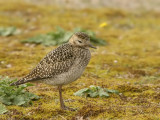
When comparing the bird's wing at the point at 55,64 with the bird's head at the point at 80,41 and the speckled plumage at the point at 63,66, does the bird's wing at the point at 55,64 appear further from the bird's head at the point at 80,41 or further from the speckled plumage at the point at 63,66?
the bird's head at the point at 80,41

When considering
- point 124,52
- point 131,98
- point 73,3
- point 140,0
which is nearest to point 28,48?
point 124,52

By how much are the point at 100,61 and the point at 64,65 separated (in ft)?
17.1

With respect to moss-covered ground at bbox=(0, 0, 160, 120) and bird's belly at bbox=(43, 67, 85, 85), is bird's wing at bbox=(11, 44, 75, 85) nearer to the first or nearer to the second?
bird's belly at bbox=(43, 67, 85, 85)

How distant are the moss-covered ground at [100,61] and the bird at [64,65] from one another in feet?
2.07

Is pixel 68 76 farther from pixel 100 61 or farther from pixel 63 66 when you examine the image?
pixel 100 61

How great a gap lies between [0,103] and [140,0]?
993 inches

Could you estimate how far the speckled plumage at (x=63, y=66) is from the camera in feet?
24.6

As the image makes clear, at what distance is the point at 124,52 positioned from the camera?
14.4 meters

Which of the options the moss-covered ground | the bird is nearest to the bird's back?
the bird

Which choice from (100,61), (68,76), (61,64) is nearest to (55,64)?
(61,64)

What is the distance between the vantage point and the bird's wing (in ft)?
24.9

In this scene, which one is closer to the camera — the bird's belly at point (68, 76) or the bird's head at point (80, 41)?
the bird's belly at point (68, 76)

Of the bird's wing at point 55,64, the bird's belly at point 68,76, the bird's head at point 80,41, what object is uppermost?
the bird's head at point 80,41

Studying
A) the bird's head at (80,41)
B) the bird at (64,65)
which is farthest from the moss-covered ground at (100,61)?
the bird's head at (80,41)
